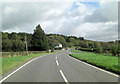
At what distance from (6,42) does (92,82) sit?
59.4 meters

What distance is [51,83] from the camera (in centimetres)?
643

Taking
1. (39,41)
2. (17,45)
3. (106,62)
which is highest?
(39,41)

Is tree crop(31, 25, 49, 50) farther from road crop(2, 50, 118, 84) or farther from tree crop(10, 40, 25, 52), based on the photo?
road crop(2, 50, 118, 84)

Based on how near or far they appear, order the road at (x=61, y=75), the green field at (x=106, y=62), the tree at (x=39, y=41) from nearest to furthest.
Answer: the road at (x=61, y=75)
the green field at (x=106, y=62)
the tree at (x=39, y=41)

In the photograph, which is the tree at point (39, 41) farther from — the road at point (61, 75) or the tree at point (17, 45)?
the road at point (61, 75)

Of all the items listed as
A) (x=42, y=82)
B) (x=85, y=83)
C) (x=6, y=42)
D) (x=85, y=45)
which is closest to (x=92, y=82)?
(x=85, y=83)

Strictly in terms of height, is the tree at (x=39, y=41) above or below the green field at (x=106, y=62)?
above

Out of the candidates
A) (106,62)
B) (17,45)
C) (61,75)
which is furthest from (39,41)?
(61,75)

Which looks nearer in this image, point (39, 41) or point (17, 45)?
point (17, 45)

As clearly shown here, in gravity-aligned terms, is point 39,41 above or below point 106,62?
above

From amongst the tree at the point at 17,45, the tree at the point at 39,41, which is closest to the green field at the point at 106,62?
the tree at the point at 17,45

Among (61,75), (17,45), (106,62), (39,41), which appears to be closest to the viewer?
(61,75)

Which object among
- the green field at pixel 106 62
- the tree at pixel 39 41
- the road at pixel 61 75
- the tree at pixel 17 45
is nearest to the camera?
the road at pixel 61 75

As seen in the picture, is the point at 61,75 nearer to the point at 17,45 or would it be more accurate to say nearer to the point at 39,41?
the point at 17,45
